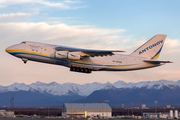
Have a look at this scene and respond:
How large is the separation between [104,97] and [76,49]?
497 feet

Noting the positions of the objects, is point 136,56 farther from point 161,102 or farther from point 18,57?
point 161,102

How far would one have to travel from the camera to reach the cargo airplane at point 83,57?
1608 inches

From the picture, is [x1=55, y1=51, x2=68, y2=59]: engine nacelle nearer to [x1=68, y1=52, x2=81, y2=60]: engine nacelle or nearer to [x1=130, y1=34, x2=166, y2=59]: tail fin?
[x1=68, y1=52, x2=81, y2=60]: engine nacelle

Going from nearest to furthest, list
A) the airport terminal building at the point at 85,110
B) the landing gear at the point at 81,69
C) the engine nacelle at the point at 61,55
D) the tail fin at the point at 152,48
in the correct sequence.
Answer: the engine nacelle at the point at 61,55
the landing gear at the point at 81,69
the tail fin at the point at 152,48
the airport terminal building at the point at 85,110

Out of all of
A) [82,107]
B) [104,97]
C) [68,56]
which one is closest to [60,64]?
[68,56]

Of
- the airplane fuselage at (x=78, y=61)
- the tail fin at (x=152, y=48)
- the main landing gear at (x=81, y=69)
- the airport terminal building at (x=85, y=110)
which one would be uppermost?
the tail fin at (x=152, y=48)

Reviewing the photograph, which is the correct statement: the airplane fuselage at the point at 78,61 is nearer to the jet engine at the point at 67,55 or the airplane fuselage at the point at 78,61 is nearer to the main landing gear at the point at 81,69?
the main landing gear at the point at 81,69

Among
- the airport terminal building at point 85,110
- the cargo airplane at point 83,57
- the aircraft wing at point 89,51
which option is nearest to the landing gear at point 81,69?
the cargo airplane at point 83,57

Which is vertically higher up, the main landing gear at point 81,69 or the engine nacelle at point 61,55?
the engine nacelle at point 61,55

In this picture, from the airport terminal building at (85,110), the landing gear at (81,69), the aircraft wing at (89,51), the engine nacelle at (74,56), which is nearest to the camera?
the engine nacelle at (74,56)

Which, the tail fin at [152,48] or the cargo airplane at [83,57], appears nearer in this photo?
the cargo airplane at [83,57]

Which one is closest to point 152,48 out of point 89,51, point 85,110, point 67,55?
point 89,51

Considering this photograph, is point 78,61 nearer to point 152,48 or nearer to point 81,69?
point 81,69

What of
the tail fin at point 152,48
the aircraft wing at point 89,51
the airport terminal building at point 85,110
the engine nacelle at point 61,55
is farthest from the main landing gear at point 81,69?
the airport terminal building at point 85,110
